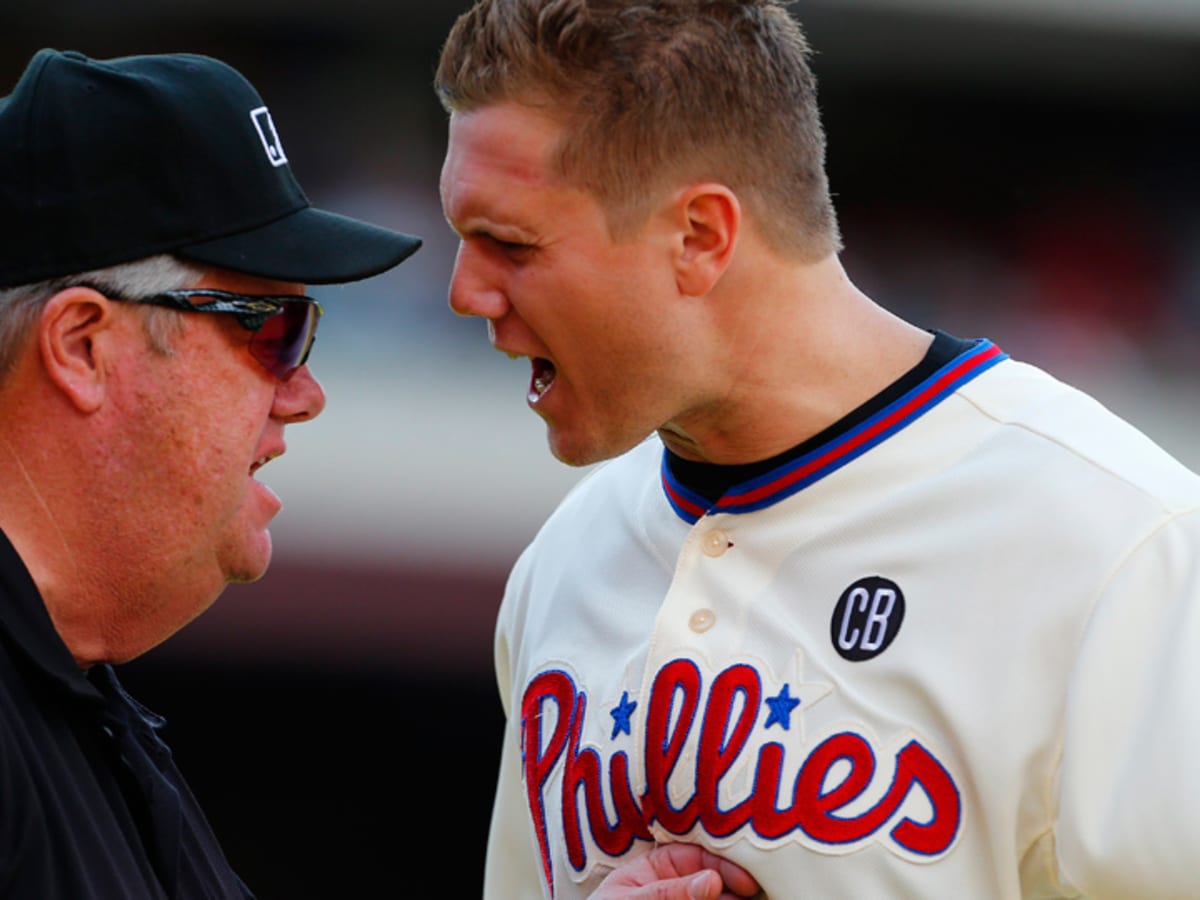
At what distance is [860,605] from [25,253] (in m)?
1.19

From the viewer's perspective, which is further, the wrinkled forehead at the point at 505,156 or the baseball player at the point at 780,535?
the wrinkled forehead at the point at 505,156

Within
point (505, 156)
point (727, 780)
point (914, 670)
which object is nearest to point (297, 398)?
point (505, 156)

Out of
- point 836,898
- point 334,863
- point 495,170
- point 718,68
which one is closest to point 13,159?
point 495,170

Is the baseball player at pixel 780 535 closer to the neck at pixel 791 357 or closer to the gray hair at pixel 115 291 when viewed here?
the neck at pixel 791 357

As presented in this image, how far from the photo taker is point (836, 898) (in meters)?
2.04

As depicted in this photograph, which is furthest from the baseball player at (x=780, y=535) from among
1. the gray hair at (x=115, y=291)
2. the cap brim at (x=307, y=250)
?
the gray hair at (x=115, y=291)

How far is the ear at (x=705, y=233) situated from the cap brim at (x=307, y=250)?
0.41 m

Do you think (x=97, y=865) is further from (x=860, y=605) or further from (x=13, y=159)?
(x=860, y=605)

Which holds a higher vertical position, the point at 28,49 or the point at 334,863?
the point at 28,49

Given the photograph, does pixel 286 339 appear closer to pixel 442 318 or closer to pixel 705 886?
pixel 705 886

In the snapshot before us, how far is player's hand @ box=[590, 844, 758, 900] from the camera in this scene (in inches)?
82.0

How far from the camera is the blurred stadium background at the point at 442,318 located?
21.0ft

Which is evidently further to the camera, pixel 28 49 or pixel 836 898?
pixel 28 49

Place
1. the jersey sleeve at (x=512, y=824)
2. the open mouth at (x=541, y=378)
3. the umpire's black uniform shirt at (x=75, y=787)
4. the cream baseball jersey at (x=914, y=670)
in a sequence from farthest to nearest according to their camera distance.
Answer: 1. the jersey sleeve at (x=512, y=824)
2. the open mouth at (x=541, y=378)
3. the cream baseball jersey at (x=914, y=670)
4. the umpire's black uniform shirt at (x=75, y=787)
